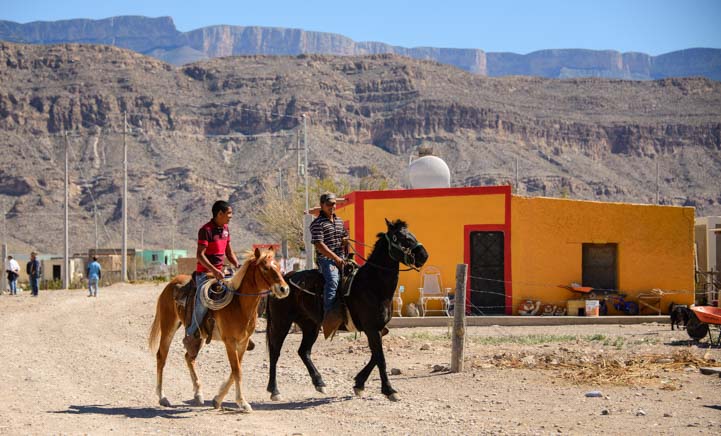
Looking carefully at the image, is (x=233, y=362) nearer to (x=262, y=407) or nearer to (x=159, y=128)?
(x=262, y=407)

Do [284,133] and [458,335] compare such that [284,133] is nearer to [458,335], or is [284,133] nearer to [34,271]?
[34,271]

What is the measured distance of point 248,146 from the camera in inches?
4963

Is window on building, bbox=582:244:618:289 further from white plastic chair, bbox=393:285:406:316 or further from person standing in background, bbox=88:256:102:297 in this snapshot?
person standing in background, bbox=88:256:102:297

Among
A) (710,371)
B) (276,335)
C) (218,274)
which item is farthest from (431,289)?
(218,274)

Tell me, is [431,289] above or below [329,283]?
below

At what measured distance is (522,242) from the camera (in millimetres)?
25219

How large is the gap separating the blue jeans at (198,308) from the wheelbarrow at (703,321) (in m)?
9.82

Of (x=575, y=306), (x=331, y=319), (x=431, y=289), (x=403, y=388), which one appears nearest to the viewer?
(x=331, y=319)

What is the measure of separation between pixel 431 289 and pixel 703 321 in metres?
8.80

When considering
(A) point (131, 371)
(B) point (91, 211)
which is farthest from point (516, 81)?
(A) point (131, 371)

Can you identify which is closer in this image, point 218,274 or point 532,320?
point 218,274

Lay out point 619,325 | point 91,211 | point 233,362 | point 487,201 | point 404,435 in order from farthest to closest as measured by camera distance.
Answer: point 91,211 → point 487,201 → point 619,325 → point 233,362 → point 404,435

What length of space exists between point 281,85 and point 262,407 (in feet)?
439

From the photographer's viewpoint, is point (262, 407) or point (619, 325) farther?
point (619, 325)
